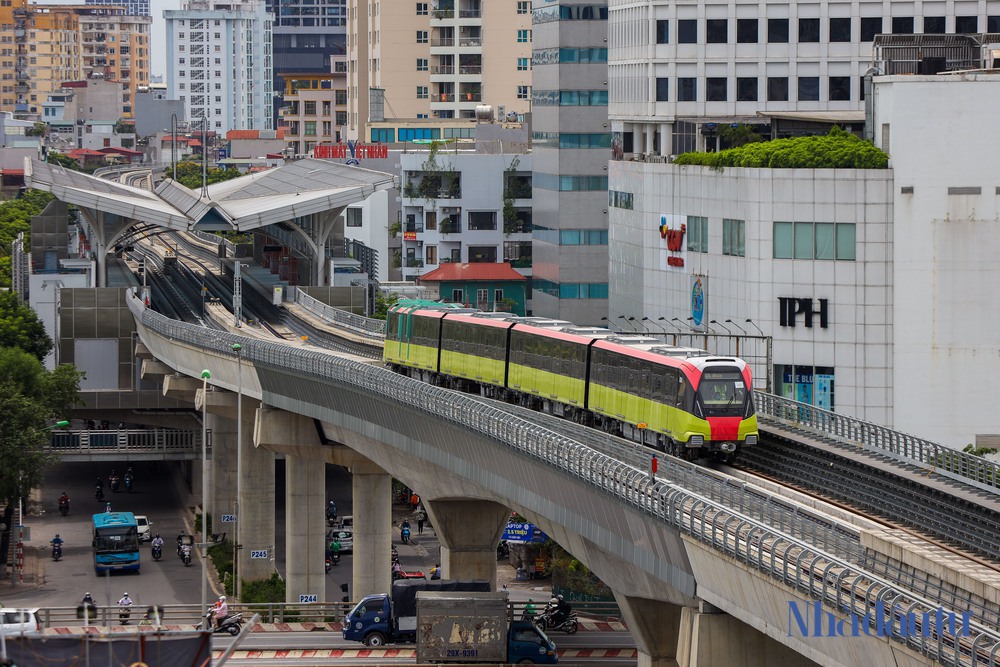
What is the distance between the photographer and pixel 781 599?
113ft

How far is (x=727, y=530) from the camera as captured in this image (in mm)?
36594

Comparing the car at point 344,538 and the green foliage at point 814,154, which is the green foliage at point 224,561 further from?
the green foliage at point 814,154

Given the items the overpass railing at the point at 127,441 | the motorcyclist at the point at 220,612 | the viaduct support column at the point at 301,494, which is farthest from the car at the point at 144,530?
the motorcyclist at the point at 220,612

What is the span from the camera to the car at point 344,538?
10131 centimetres

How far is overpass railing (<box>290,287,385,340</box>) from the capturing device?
99669 millimetres

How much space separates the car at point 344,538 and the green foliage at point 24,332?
2400 cm

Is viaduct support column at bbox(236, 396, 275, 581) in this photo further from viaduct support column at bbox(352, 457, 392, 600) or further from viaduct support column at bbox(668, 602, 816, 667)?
viaduct support column at bbox(668, 602, 816, 667)

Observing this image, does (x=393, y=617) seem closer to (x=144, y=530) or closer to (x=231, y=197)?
(x=144, y=530)

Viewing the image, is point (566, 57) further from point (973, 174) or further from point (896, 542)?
point (896, 542)

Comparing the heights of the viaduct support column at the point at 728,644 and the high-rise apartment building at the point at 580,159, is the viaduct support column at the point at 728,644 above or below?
below

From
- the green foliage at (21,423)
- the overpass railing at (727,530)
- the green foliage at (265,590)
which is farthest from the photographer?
the green foliage at (21,423)

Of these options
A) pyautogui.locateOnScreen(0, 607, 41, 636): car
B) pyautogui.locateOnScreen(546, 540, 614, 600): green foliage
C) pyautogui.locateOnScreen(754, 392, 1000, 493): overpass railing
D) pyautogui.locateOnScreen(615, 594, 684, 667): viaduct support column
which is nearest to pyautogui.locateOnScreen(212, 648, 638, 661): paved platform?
pyautogui.locateOnScreen(0, 607, 41, 636): car

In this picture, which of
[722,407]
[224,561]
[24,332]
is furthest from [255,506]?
[722,407]

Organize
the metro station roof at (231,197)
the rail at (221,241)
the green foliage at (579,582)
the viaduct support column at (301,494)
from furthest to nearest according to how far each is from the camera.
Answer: the rail at (221,241) → the metro station roof at (231,197) → the viaduct support column at (301,494) → the green foliage at (579,582)
